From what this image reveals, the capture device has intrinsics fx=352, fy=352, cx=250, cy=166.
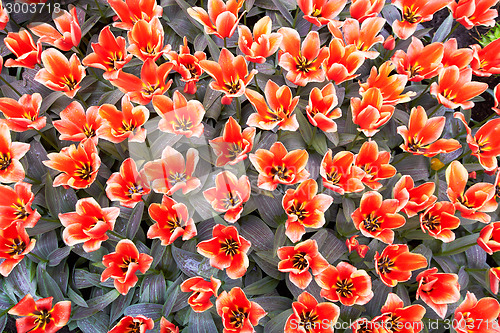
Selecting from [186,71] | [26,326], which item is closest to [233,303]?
[26,326]

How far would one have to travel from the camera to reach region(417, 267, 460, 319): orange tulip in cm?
141

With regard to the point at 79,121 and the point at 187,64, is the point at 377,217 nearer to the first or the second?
the point at 187,64

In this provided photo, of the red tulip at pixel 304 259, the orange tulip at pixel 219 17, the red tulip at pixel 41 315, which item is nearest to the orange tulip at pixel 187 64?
the orange tulip at pixel 219 17

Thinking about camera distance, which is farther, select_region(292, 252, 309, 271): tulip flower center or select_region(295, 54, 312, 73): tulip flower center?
select_region(295, 54, 312, 73): tulip flower center

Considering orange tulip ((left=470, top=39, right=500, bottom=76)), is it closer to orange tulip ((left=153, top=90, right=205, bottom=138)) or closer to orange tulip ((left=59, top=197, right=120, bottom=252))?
orange tulip ((left=153, top=90, right=205, bottom=138))

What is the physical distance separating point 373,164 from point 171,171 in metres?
0.93

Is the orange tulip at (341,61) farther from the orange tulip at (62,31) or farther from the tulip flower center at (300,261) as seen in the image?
the orange tulip at (62,31)

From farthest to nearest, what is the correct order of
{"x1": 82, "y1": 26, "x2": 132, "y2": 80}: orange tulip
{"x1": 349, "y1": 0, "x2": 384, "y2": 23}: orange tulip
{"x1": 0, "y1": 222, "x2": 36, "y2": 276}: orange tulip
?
{"x1": 349, "y1": 0, "x2": 384, "y2": 23}: orange tulip → {"x1": 82, "y1": 26, "x2": 132, "y2": 80}: orange tulip → {"x1": 0, "y1": 222, "x2": 36, "y2": 276}: orange tulip

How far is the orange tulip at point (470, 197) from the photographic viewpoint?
1.52 metres

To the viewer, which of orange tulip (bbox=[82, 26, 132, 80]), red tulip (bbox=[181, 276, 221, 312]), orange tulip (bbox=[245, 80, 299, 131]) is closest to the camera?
red tulip (bbox=[181, 276, 221, 312])

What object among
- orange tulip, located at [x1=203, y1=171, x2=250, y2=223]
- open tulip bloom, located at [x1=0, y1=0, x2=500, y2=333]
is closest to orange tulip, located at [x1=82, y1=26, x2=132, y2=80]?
open tulip bloom, located at [x1=0, y1=0, x2=500, y2=333]

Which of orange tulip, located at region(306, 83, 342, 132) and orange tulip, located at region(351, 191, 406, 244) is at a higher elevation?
orange tulip, located at region(306, 83, 342, 132)

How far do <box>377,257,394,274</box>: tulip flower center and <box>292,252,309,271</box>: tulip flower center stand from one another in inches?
12.8

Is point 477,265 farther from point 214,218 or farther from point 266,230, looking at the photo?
point 214,218
